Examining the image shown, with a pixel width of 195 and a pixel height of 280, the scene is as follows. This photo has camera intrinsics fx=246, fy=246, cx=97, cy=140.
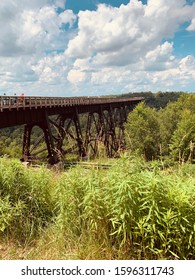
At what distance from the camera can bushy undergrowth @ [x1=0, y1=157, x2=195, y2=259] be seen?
3.34 m

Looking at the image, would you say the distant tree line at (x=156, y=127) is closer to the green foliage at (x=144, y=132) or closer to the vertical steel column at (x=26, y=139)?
the green foliage at (x=144, y=132)

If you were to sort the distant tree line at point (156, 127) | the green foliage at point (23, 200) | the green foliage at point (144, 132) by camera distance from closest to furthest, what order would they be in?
the green foliage at point (23, 200) → the distant tree line at point (156, 127) → the green foliage at point (144, 132)

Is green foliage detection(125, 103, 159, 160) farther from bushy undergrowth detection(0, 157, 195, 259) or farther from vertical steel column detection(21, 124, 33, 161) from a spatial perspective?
bushy undergrowth detection(0, 157, 195, 259)

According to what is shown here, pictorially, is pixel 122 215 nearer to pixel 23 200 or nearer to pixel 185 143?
pixel 23 200

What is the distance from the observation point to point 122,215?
3.35 meters

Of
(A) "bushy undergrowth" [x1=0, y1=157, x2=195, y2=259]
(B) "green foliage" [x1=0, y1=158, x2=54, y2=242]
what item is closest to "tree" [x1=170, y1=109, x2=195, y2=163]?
(A) "bushy undergrowth" [x1=0, y1=157, x2=195, y2=259]

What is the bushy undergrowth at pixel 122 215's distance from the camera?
3336 millimetres

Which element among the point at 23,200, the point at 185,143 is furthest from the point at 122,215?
the point at 185,143

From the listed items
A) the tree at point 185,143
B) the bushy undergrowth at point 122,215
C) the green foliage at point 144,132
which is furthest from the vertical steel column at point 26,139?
the green foliage at point 144,132

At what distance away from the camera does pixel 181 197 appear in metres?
3.30

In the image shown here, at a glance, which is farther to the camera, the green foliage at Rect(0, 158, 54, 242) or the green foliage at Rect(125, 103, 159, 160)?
the green foliage at Rect(125, 103, 159, 160)

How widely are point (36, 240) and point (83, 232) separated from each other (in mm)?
1061
